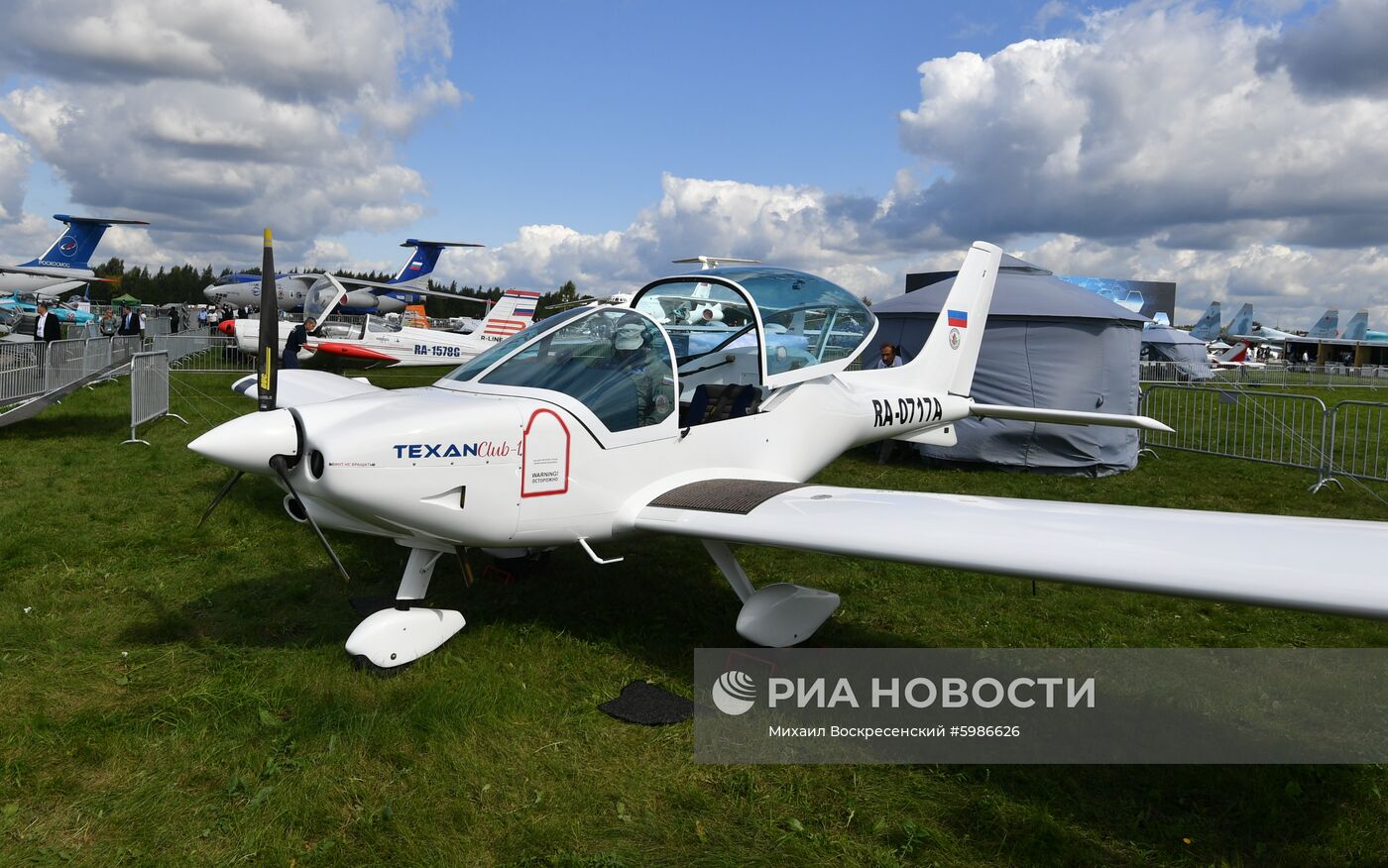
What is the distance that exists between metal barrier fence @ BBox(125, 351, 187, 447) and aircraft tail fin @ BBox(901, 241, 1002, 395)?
32.1ft

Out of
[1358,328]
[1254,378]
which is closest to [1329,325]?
[1358,328]

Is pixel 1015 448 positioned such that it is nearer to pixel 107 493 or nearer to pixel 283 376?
pixel 283 376

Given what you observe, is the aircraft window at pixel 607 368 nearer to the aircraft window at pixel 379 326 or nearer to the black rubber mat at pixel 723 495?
the black rubber mat at pixel 723 495

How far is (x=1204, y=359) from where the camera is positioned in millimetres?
33281

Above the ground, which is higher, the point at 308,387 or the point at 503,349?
the point at 503,349

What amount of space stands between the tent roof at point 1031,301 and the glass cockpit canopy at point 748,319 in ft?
16.0

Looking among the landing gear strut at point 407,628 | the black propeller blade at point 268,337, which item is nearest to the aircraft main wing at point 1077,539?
the landing gear strut at point 407,628

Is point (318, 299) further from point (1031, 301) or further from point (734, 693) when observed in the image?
point (734, 693)

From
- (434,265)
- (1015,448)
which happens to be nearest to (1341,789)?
(1015,448)

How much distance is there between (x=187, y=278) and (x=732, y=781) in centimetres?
13245

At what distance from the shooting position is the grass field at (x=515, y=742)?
10.3ft

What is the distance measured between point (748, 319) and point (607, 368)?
1.42 meters

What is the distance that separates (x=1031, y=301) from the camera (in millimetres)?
11141

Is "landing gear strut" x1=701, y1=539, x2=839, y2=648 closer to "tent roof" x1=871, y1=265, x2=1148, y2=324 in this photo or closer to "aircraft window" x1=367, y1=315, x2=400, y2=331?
"tent roof" x1=871, y1=265, x2=1148, y2=324
